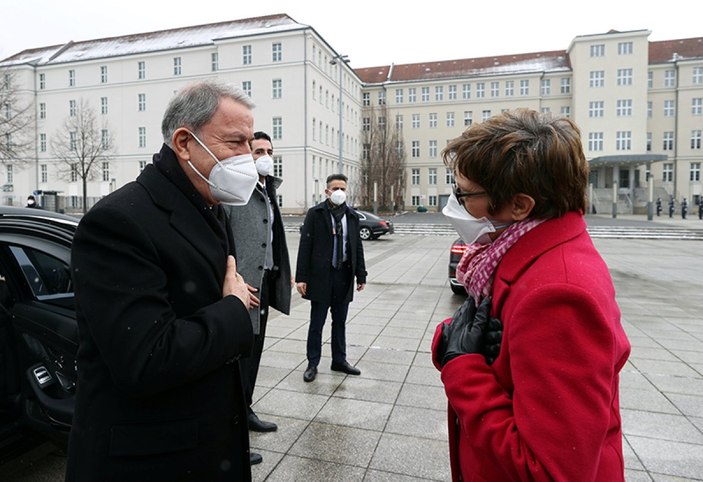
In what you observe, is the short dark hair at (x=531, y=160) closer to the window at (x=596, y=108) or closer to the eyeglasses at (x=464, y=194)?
the eyeglasses at (x=464, y=194)

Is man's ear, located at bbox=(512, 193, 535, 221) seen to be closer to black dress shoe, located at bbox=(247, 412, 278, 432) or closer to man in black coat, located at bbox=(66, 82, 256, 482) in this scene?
man in black coat, located at bbox=(66, 82, 256, 482)

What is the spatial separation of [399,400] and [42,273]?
2927mm

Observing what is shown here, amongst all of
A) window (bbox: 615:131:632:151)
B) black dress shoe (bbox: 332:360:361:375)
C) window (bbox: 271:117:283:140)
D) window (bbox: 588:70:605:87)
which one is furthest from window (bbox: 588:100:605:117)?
black dress shoe (bbox: 332:360:361:375)

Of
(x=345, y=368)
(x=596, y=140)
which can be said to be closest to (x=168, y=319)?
(x=345, y=368)

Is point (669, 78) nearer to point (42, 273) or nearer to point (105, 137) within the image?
point (105, 137)

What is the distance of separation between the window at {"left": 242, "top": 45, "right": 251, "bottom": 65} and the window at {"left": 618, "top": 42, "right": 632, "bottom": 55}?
132 ft

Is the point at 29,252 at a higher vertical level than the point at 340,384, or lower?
higher

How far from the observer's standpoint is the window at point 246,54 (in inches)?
1892

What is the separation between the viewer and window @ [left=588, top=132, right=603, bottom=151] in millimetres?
53969

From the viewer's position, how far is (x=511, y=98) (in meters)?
60.7

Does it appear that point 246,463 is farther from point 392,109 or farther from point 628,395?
point 392,109

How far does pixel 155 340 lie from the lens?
4.33ft

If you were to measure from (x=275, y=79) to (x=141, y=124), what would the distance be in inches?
675

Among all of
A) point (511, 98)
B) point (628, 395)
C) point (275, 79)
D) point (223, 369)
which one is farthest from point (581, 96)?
point (223, 369)
